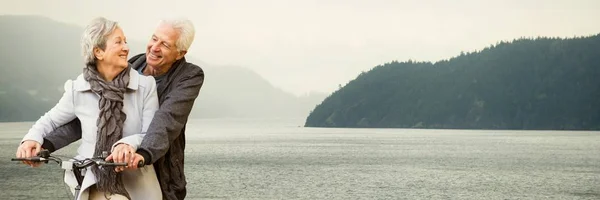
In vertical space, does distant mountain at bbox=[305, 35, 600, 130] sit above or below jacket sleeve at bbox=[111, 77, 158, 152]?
above

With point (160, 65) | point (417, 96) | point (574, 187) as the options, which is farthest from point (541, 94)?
point (160, 65)

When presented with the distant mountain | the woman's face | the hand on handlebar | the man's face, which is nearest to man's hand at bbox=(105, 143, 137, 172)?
the hand on handlebar

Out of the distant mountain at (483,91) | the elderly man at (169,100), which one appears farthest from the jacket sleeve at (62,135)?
the distant mountain at (483,91)

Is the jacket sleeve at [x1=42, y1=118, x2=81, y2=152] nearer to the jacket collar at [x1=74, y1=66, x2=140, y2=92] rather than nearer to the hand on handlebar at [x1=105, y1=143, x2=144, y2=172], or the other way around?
the jacket collar at [x1=74, y1=66, x2=140, y2=92]

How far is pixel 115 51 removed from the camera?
3.08m

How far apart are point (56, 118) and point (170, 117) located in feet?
1.15

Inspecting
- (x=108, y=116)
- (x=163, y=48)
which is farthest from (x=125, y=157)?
(x=163, y=48)

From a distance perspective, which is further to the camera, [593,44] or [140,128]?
[593,44]

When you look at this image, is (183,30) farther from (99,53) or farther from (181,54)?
(99,53)

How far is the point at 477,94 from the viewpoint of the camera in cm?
19500

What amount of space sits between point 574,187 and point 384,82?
15311 cm

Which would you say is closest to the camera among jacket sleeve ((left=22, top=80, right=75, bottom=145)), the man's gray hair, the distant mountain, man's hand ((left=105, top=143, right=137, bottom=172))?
man's hand ((left=105, top=143, right=137, bottom=172))

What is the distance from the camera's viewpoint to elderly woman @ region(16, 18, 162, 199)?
304 cm

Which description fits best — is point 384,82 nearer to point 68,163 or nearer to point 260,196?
point 260,196
